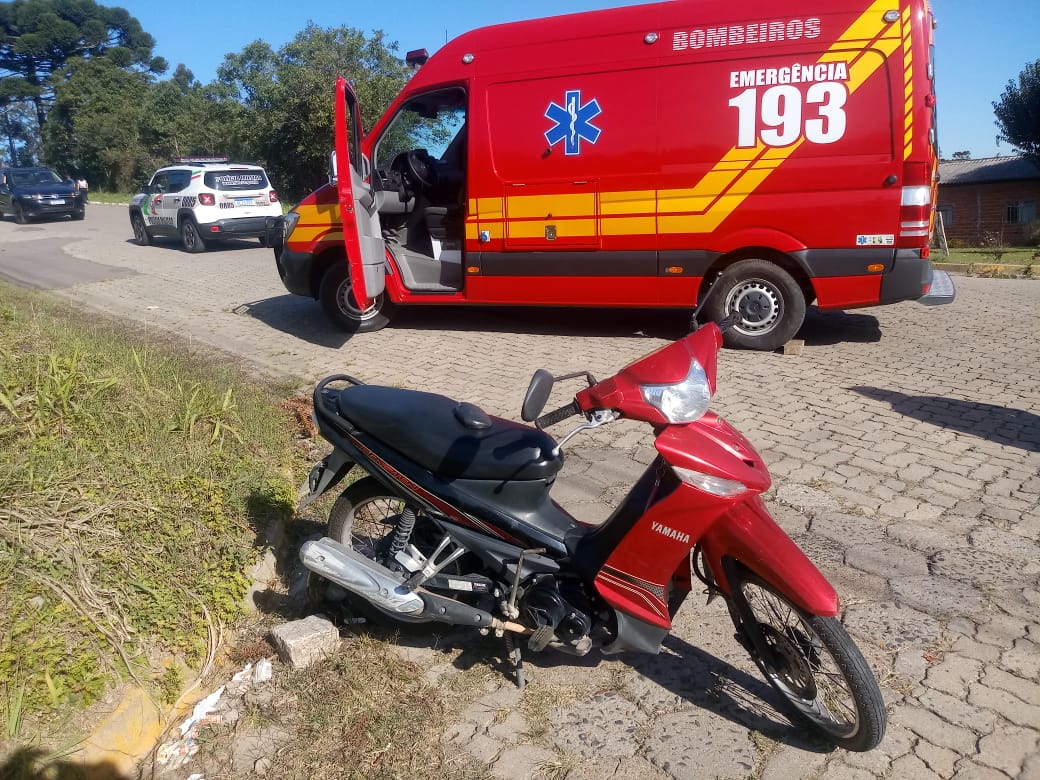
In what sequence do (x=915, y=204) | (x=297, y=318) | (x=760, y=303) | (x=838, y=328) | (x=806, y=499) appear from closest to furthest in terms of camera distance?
(x=806, y=499)
(x=915, y=204)
(x=760, y=303)
(x=838, y=328)
(x=297, y=318)

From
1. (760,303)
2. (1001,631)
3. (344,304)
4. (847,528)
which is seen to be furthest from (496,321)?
(1001,631)

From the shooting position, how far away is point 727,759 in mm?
2824

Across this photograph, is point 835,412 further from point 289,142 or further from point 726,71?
point 289,142

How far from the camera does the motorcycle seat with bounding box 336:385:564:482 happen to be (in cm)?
313

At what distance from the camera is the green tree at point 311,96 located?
24750 mm

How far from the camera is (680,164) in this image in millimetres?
7191

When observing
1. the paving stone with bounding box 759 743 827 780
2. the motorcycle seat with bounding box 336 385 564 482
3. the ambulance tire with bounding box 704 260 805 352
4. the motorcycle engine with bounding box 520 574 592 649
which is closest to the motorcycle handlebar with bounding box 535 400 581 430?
the motorcycle seat with bounding box 336 385 564 482

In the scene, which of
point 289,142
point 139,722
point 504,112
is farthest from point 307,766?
point 289,142

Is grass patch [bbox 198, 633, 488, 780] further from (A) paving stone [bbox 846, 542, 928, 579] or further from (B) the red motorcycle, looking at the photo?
(A) paving stone [bbox 846, 542, 928, 579]

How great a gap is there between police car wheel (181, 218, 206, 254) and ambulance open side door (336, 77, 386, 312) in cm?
943

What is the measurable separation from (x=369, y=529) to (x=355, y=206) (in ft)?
13.6

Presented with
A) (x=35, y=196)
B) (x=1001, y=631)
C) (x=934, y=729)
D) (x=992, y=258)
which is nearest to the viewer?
(x=934, y=729)

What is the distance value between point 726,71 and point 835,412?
3018 mm

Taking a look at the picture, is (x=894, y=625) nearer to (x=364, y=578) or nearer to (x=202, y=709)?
(x=364, y=578)
